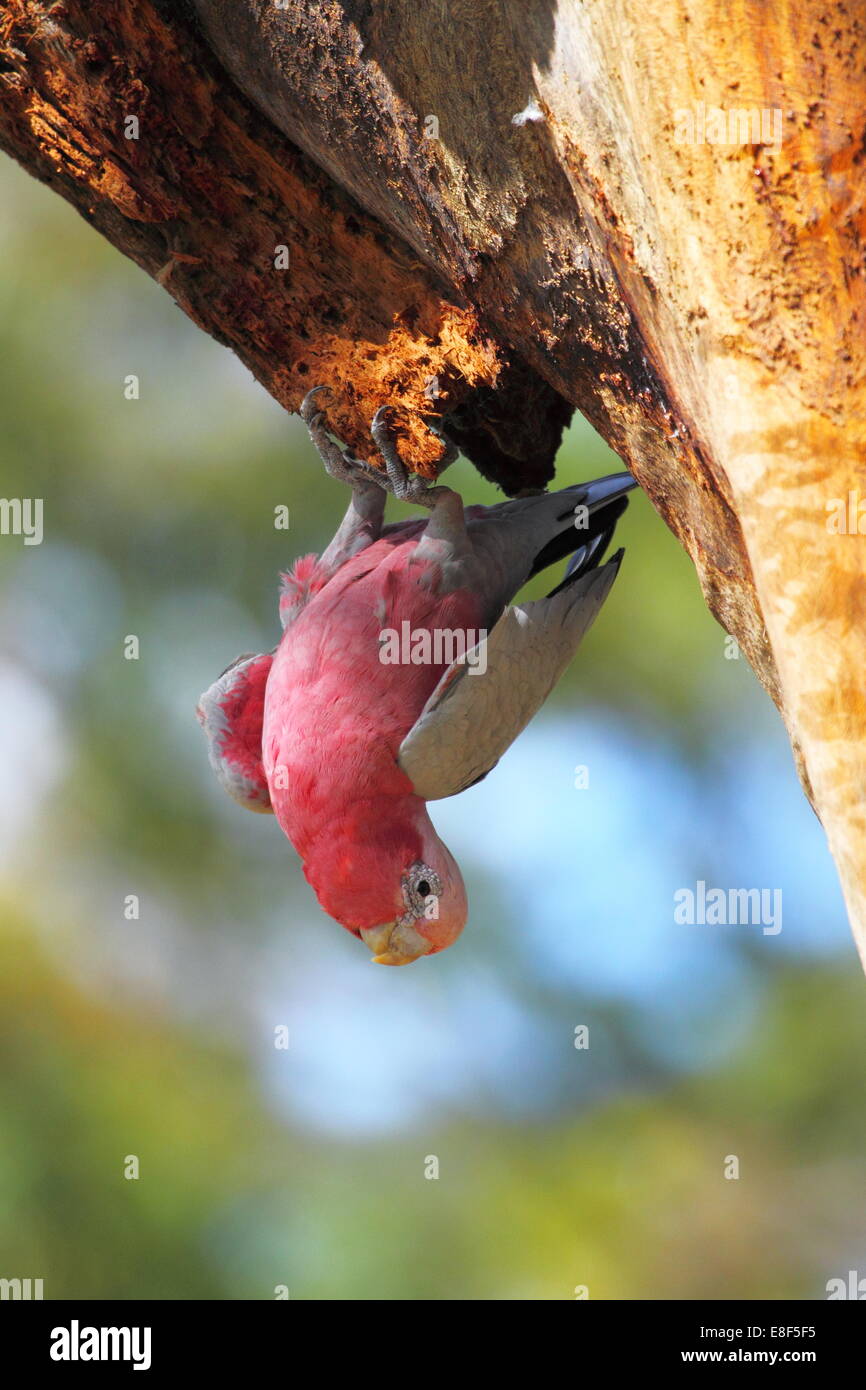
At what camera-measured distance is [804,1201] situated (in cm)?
532

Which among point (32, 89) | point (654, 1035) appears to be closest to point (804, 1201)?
point (654, 1035)

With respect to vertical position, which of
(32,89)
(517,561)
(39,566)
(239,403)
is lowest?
(517,561)

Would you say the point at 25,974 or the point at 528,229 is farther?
the point at 25,974

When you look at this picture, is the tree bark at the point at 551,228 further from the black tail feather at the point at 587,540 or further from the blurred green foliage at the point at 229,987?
the blurred green foliage at the point at 229,987

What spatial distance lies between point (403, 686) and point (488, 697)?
16cm

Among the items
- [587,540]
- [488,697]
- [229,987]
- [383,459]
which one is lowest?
[229,987]

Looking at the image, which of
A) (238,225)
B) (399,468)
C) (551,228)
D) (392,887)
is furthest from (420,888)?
(238,225)

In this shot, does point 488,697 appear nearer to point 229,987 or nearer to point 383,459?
point 383,459

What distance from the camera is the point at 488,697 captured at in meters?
2.13

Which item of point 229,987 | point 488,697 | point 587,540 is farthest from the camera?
point 229,987

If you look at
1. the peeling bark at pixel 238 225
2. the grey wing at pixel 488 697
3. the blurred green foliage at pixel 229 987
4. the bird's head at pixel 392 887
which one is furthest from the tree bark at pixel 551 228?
the blurred green foliage at pixel 229 987

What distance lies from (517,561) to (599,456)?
343 cm
